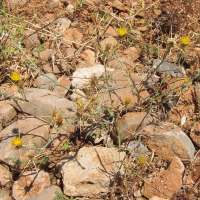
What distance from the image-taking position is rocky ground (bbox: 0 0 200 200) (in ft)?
7.11

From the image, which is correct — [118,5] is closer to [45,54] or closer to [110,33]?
[110,33]

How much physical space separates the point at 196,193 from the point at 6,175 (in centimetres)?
188

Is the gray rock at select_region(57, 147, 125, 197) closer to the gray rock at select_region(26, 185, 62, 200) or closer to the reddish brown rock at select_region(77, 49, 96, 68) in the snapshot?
the gray rock at select_region(26, 185, 62, 200)

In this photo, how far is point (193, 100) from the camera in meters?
2.69

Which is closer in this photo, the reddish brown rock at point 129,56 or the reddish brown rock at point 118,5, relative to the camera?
the reddish brown rock at point 129,56

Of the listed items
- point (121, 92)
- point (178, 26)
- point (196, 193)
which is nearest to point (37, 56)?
point (121, 92)

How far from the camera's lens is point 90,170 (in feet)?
7.14

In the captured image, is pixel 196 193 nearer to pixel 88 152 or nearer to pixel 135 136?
pixel 135 136

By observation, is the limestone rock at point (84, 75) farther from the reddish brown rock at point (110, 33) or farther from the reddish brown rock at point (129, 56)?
the reddish brown rock at point (110, 33)

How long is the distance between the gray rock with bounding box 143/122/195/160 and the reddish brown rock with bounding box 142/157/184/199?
12 centimetres

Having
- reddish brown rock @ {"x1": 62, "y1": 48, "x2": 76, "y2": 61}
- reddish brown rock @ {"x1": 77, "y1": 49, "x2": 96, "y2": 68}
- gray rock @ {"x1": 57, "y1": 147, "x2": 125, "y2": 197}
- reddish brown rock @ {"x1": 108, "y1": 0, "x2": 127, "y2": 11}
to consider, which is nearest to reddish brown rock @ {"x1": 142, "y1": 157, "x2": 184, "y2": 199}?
gray rock @ {"x1": 57, "y1": 147, "x2": 125, "y2": 197}

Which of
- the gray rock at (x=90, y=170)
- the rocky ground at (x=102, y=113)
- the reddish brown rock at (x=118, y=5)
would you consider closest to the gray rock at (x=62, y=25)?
the rocky ground at (x=102, y=113)

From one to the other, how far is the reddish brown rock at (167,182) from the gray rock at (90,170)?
33cm

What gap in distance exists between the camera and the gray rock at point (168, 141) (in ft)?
7.55
